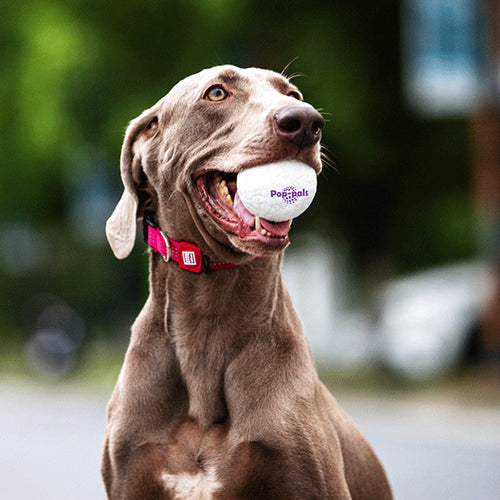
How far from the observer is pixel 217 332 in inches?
134

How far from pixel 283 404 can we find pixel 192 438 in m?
0.33

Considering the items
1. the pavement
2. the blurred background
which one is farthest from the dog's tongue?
the blurred background

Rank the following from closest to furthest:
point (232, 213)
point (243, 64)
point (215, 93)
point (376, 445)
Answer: point (232, 213) < point (215, 93) < point (376, 445) < point (243, 64)

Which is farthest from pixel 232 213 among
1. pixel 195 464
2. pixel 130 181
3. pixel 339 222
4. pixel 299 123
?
pixel 339 222

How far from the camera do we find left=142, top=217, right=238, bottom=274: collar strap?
3.43 meters

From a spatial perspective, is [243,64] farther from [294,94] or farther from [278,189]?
[278,189]

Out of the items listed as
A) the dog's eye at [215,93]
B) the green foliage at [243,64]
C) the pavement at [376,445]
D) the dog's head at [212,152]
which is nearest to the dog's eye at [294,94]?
the dog's head at [212,152]

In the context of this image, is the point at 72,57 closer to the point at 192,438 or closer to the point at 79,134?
the point at 79,134

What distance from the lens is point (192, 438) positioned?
3.22 m

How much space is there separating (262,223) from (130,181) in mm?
766

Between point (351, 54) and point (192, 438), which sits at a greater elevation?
point (351, 54)

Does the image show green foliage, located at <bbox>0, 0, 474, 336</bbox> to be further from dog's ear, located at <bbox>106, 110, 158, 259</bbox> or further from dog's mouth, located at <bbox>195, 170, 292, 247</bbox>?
dog's mouth, located at <bbox>195, 170, 292, 247</bbox>

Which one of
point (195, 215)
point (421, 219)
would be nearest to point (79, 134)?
point (421, 219)

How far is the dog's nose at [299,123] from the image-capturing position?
116 inches
